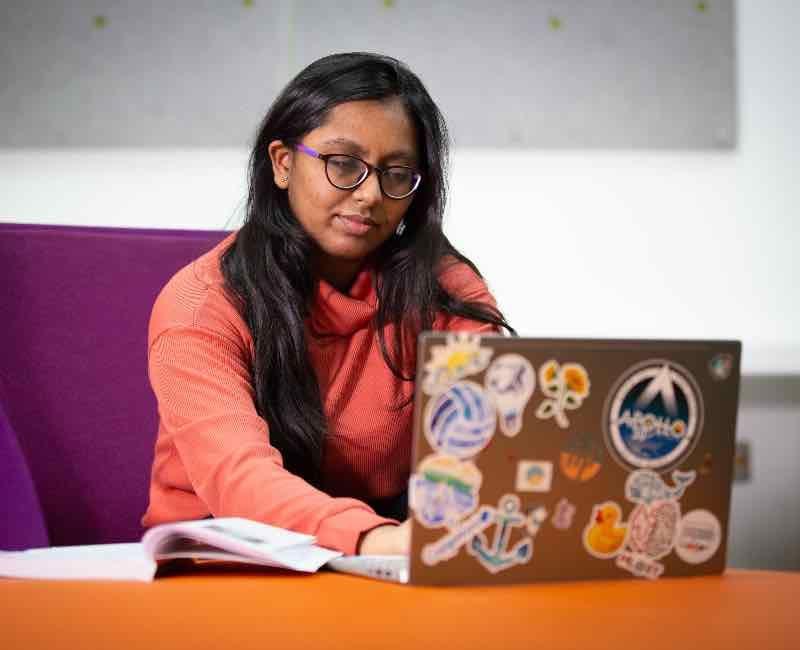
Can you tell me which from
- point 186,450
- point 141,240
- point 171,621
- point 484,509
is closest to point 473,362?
point 484,509

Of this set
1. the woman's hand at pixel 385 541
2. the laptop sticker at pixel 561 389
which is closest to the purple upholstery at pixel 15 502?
the woman's hand at pixel 385 541

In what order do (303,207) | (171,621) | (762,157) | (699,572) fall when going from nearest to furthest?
(171,621)
(699,572)
(303,207)
(762,157)

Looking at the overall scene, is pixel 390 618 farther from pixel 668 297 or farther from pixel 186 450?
pixel 668 297

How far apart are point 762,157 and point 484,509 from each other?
5.77 ft

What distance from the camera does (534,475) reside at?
2.57 feet

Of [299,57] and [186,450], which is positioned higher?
[299,57]

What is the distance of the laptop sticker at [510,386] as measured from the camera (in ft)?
2.49

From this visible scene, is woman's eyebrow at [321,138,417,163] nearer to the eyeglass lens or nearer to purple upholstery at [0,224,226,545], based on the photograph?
the eyeglass lens

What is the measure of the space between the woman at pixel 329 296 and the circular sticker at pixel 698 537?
516 mm

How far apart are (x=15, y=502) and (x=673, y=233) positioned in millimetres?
1492

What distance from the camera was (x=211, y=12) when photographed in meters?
2.09

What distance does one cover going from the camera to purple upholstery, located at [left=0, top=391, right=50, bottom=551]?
1.42m

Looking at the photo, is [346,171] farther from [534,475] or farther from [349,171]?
[534,475]

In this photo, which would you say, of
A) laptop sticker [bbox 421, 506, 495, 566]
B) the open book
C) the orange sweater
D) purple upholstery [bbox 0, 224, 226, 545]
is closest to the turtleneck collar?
the orange sweater
